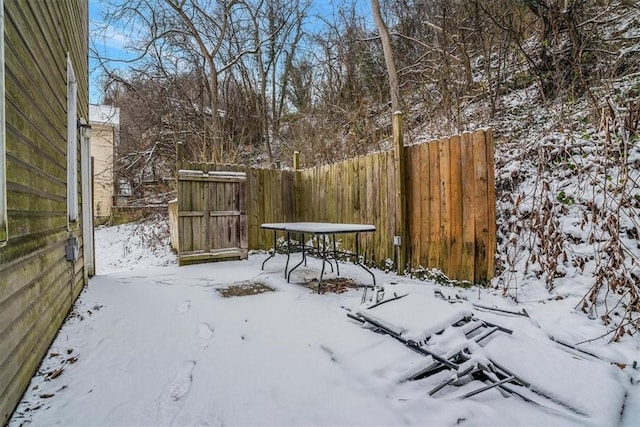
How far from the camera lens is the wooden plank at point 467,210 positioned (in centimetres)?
325

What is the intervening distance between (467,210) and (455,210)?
13 centimetres

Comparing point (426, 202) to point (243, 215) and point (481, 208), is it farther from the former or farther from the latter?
point (243, 215)

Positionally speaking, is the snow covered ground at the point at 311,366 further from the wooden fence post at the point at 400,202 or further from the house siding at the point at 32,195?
the wooden fence post at the point at 400,202

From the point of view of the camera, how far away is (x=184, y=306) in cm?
295

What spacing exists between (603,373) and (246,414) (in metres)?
1.76

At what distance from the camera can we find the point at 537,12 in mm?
5109

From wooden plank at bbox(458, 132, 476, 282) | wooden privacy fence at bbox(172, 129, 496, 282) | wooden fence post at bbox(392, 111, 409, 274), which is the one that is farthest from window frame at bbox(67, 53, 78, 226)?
wooden plank at bbox(458, 132, 476, 282)

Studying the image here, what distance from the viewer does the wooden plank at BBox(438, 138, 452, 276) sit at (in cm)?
347

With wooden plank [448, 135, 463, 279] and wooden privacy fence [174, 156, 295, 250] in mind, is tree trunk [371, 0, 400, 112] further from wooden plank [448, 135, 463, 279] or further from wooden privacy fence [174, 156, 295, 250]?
wooden plank [448, 135, 463, 279]

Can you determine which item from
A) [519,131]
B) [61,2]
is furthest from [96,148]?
[519,131]

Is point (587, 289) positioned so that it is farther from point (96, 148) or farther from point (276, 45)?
point (96, 148)

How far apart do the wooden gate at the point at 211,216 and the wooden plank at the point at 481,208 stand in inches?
140

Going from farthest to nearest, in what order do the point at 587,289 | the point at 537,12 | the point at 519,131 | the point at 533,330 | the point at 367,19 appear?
the point at 367,19
the point at 537,12
the point at 519,131
the point at 587,289
the point at 533,330

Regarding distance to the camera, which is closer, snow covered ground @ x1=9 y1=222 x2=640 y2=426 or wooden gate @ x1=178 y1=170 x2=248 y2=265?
snow covered ground @ x1=9 y1=222 x2=640 y2=426
